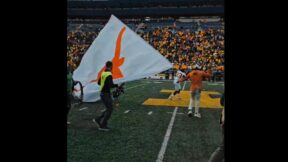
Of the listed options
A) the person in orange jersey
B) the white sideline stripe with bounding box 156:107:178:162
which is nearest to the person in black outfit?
the white sideline stripe with bounding box 156:107:178:162

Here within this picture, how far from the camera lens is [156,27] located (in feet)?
183

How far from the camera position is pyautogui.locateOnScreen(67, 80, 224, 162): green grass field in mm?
6148

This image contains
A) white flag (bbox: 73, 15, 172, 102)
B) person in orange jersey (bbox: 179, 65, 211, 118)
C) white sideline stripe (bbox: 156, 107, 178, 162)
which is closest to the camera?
white sideline stripe (bbox: 156, 107, 178, 162)

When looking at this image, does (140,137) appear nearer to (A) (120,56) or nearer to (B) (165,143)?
(B) (165,143)

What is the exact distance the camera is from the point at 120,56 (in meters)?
7.76

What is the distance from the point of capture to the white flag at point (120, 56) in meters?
7.26

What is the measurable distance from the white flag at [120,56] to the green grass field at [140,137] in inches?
52.4

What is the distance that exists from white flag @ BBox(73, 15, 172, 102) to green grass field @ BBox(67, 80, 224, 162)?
4.37 ft

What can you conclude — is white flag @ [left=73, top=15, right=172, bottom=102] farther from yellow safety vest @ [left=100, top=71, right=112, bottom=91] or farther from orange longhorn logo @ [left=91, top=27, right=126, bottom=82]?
yellow safety vest @ [left=100, top=71, right=112, bottom=91]

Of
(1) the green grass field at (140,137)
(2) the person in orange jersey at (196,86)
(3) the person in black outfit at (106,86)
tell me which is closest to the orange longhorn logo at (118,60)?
(3) the person in black outfit at (106,86)
